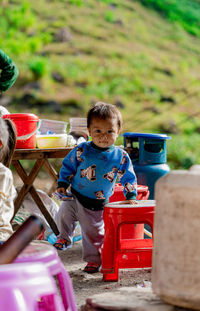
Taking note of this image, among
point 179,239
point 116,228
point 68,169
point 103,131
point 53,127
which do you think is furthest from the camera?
point 53,127

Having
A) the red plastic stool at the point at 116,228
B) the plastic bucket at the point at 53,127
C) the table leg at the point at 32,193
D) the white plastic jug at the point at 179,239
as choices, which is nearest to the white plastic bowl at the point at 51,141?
the table leg at the point at 32,193

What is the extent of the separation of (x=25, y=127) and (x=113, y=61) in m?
6.60

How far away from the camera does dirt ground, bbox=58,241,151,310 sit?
3027 mm

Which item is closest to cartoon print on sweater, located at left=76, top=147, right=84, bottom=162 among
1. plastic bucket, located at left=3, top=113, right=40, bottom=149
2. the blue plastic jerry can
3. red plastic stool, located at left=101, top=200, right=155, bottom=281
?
red plastic stool, located at left=101, top=200, right=155, bottom=281

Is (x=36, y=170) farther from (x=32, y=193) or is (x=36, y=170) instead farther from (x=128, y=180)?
(x=128, y=180)

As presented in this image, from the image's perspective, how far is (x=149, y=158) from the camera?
14.8ft

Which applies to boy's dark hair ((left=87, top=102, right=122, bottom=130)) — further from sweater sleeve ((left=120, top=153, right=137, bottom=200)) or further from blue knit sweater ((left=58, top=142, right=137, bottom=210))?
sweater sleeve ((left=120, top=153, right=137, bottom=200))

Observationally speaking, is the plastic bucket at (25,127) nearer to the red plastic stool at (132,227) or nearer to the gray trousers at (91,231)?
the gray trousers at (91,231)

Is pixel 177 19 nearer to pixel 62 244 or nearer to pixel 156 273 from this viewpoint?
pixel 62 244

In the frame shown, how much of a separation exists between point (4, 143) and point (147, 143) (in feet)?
7.73

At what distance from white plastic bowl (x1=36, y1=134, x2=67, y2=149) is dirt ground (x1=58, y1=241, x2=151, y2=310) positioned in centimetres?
107

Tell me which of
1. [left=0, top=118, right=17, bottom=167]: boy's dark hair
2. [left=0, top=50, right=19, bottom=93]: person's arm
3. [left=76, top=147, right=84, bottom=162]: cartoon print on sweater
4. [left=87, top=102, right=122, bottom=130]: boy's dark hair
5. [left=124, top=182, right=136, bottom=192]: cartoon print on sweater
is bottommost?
[left=124, top=182, right=136, bottom=192]: cartoon print on sweater

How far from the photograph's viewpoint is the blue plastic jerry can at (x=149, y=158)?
4.48 m

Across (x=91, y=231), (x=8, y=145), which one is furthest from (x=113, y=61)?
(x=8, y=145)
